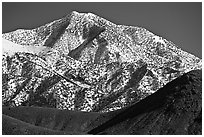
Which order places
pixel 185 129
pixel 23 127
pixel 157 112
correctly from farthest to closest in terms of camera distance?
1. pixel 157 112
2. pixel 185 129
3. pixel 23 127

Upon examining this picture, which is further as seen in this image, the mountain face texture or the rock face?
the rock face

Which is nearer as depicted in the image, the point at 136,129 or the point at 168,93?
the point at 136,129

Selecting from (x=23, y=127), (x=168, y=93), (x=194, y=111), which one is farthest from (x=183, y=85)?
(x=23, y=127)

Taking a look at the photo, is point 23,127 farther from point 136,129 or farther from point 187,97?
point 187,97

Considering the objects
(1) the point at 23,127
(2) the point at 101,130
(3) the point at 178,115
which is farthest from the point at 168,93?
(1) the point at 23,127

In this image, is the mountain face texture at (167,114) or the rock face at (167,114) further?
the rock face at (167,114)

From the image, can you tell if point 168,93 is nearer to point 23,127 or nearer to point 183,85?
point 183,85

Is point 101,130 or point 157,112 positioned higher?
point 157,112

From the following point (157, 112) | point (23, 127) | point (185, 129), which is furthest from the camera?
point (157, 112)

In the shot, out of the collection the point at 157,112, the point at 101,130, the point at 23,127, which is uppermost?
the point at 23,127
